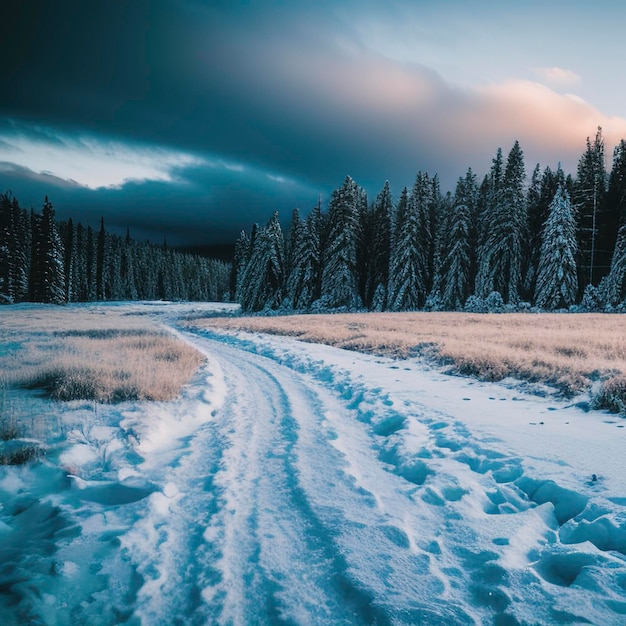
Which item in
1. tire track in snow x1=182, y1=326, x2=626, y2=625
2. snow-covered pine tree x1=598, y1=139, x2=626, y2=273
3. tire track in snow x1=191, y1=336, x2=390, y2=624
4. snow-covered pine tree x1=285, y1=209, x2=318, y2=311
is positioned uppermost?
snow-covered pine tree x1=598, y1=139, x2=626, y2=273

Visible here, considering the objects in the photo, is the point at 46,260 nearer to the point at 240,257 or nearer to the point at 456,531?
the point at 240,257

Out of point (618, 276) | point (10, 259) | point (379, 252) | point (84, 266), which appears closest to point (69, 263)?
point (84, 266)

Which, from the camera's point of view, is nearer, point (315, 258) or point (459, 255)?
point (459, 255)

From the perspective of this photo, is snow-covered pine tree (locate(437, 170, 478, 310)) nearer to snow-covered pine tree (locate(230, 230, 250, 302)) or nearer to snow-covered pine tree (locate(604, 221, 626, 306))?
snow-covered pine tree (locate(604, 221, 626, 306))

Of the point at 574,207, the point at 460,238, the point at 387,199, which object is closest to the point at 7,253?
the point at 387,199

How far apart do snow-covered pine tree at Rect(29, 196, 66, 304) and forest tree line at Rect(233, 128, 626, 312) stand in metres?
28.1

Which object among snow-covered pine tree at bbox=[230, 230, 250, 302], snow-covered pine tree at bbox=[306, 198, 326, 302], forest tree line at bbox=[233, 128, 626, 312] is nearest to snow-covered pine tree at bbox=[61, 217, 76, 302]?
snow-covered pine tree at bbox=[230, 230, 250, 302]

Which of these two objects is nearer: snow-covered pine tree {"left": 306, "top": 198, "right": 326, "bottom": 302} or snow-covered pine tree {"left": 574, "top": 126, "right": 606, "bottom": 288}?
snow-covered pine tree {"left": 574, "top": 126, "right": 606, "bottom": 288}

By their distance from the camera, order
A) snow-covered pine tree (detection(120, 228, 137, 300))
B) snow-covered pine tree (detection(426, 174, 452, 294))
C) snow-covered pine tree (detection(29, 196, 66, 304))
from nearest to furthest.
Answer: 1. snow-covered pine tree (detection(426, 174, 452, 294))
2. snow-covered pine tree (detection(29, 196, 66, 304))
3. snow-covered pine tree (detection(120, 228, 137, 300))

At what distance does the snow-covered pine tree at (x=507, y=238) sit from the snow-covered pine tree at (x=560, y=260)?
3461mm

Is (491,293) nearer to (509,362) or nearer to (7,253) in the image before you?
(509,362)

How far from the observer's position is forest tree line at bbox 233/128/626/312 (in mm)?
36188

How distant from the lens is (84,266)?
7925 cm

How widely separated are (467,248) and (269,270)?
83.5 feet
